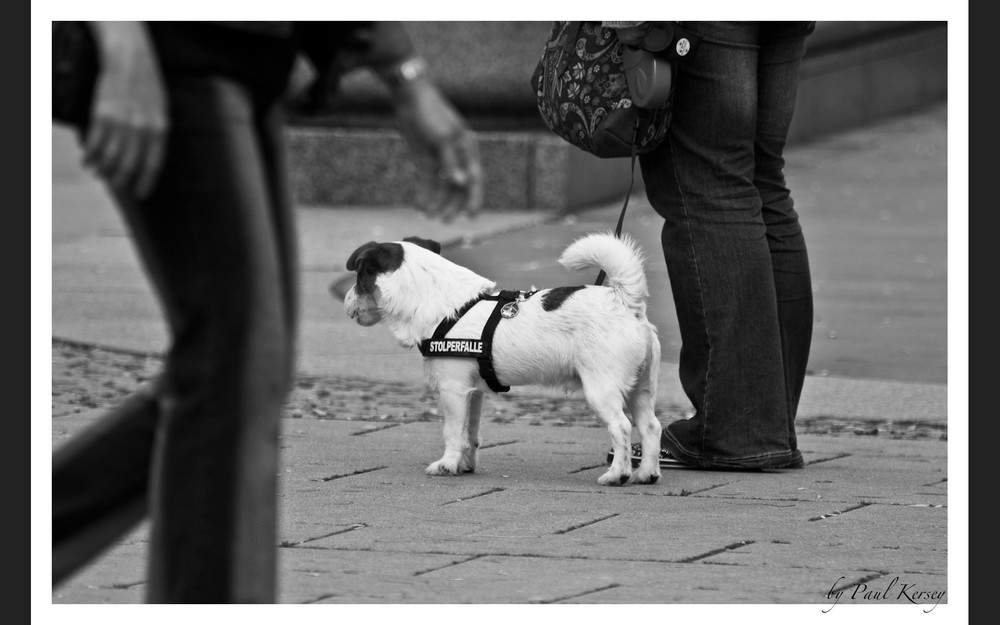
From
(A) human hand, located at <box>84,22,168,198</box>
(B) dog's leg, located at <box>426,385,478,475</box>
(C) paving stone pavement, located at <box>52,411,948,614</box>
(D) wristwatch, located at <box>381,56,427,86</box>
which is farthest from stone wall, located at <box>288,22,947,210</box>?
(A) human hand, located at <box>84,22,168,198</box>

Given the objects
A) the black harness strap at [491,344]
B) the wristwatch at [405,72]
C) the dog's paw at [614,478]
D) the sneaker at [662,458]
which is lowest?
the dog's paw at [614,478]

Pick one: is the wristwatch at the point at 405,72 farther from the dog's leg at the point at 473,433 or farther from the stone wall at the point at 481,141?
the stone wall at the point at 481,141

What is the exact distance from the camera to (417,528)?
3898 millimetres

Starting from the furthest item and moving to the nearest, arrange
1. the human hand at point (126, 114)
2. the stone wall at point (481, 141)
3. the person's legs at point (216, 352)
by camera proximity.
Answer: the stone wall at point (481, 141), the person's legs at point (216, 352), the human hand at point (126, 114)

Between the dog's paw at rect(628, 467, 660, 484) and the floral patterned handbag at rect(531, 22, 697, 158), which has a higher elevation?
the floral patterned handbag at rect(531, 22, 697, 158)

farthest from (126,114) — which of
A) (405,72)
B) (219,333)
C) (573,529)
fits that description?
(573,529)

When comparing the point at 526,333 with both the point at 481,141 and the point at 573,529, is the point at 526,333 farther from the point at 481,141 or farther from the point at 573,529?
the point at 481,141

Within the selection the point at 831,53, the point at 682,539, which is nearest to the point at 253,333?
the point at 682,539

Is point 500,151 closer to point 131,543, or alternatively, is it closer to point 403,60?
point 131,543

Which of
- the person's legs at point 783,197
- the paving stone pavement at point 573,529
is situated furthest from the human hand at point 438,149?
the person's legs at point 783,197

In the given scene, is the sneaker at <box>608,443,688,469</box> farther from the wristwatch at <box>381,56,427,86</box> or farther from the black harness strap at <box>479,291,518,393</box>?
the wristwatch at <box>381,56,427,86</box>

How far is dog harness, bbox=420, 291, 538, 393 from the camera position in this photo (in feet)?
14.7

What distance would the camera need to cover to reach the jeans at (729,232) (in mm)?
4469

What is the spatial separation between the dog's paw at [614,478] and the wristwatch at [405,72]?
2110mm
